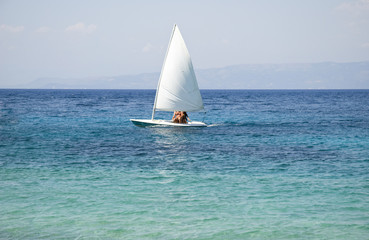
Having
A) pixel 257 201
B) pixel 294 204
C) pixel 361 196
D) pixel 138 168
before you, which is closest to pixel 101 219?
pixel 257 201

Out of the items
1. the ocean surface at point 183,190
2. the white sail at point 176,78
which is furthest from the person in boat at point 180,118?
the ocean surface at point 183,190

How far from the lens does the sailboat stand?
39969mm

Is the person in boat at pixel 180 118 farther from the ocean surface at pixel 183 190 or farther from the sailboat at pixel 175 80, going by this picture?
the ocean surface at pixel 183 190

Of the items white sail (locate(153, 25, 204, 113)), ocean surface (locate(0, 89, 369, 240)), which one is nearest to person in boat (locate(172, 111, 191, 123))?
white sail (locate(153, 25, 204, 113))

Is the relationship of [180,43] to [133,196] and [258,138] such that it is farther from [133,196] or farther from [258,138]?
[133,196]

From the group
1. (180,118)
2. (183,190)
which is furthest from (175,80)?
(183,190)

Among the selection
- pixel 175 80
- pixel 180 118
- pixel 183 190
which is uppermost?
pixel 175 80

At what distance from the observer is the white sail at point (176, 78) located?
4003 cm

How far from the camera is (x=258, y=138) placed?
116 feet

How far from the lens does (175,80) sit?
40312 mm

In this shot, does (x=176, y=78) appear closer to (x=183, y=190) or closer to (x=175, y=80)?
(x=175, y=80)

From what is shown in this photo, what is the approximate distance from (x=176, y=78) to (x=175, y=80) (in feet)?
0.69

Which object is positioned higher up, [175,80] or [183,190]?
[175,80]

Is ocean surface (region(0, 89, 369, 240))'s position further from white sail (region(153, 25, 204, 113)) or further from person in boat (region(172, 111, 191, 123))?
white sail (region(153, 25, 204, 113))
